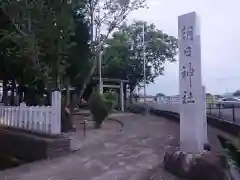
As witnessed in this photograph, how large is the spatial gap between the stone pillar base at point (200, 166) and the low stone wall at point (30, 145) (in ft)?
10.8

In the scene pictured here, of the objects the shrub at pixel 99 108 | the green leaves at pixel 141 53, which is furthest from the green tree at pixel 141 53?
the shrub at pixel 99 108

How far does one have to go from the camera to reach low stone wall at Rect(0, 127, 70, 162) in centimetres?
806

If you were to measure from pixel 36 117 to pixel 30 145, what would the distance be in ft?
2.62

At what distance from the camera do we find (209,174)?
5309mm

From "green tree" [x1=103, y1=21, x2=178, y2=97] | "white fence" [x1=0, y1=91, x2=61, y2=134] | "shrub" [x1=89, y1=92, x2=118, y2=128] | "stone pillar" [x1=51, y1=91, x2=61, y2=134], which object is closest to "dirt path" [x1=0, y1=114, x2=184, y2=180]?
"stone pillar" [x1=51, y1=91, x2=61, y2=134]

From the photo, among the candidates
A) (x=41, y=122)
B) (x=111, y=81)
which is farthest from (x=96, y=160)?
(x=111, y=81)

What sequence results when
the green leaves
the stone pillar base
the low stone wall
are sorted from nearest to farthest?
the stone pillar base, the low stone wall, the green leaves

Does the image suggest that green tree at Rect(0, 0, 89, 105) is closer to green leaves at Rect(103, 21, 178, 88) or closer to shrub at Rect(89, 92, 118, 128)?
shrub at Rect(89, 92, 118, 128)

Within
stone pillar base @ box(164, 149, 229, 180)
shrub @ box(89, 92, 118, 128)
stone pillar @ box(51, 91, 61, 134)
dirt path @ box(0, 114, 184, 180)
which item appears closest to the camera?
stone pillar base @ box(164, 149, 229, 180)

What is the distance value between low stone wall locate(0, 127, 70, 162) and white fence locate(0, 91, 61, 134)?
0.23 metres

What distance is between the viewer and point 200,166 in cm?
543

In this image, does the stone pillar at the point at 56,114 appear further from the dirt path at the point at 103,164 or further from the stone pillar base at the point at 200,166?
the stone pillar base at the point at 200,166

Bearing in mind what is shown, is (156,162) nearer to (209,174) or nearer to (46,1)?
(209,174)

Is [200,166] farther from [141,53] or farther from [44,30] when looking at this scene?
[141,53]
